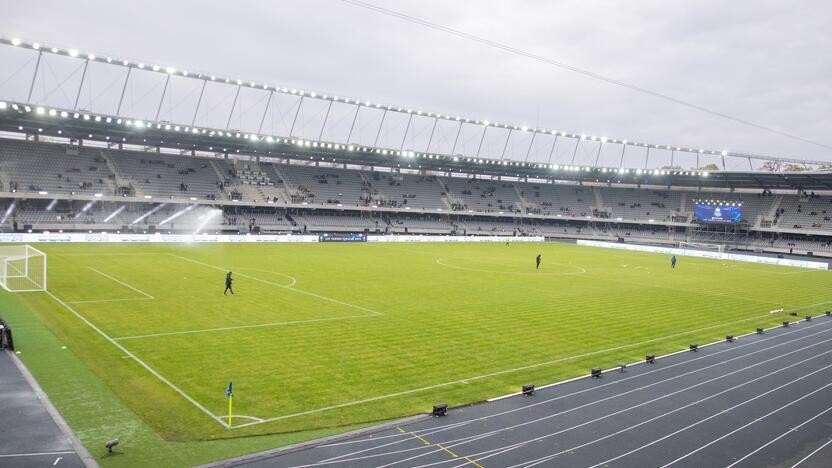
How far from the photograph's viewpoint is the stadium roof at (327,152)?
5500cm

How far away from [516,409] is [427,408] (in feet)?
6.99

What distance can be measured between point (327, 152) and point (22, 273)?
1952 inches

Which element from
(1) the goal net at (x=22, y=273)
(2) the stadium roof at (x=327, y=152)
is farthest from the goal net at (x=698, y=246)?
(1) the goal net at (x=22, y=273)

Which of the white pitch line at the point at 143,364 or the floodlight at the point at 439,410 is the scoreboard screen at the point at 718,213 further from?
the white pitch line at the point at 143,364

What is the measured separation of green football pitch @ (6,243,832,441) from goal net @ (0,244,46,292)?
0.96 metres

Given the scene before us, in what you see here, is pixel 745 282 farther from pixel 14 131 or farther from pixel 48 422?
pixel 14 131

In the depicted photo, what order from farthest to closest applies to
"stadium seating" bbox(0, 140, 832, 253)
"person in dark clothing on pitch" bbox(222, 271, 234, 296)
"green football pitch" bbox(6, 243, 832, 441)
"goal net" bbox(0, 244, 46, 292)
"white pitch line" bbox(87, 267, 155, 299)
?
1. "stadium seating" bbox(0, 140, 832, 253)
2. "person in dark clothing on pitch" bbox(222, 271, 234, 296)
3. "goal net" bbox(0, 244, 46, 292)
4. "white pitch line" bbox(87, 267, 155, 299)
5. "green football pitch" bbox(6, 243, 832, 441)

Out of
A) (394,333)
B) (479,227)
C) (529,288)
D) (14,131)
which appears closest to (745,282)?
(529,288)

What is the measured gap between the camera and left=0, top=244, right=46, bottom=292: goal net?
25.8 meters

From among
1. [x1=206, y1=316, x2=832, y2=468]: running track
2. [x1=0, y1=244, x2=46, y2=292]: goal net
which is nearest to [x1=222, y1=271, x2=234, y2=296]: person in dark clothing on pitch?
[x1=0, y1=244, x2=46, y2=292]: goal net

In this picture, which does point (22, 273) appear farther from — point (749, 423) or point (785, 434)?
point (785, 434)

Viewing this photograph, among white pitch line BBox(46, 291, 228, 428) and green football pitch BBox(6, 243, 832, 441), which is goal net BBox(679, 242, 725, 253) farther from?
white pitch line BBox(46, 291, 228, 428)

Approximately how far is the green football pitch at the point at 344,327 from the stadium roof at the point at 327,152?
60.1 ft

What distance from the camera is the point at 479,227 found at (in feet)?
296
